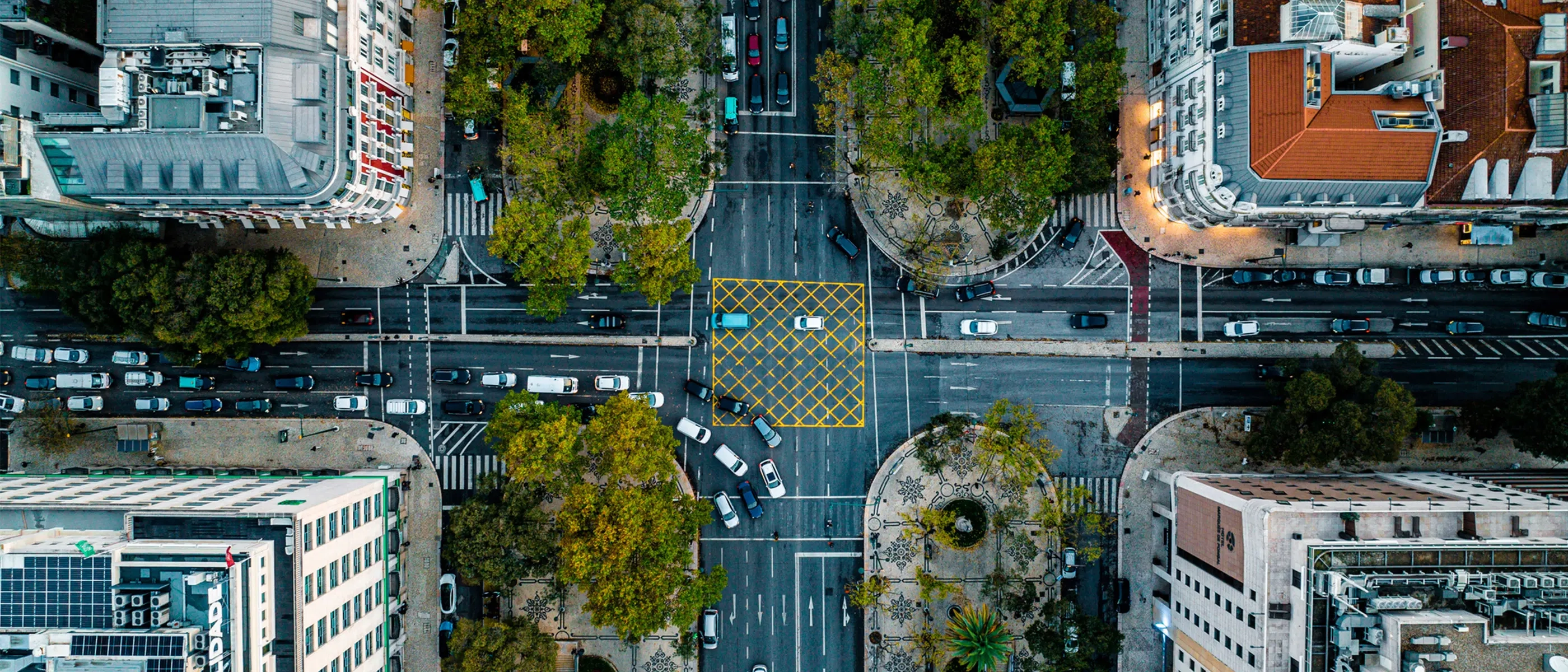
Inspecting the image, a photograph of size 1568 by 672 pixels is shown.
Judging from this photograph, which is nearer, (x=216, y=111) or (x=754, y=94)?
(x=216, y=111)

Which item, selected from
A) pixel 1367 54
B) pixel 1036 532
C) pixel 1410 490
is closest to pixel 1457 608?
pixel 1410 490

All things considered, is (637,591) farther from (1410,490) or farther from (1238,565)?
(1410,490)

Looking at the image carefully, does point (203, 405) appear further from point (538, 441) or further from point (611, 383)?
point (611, 383)

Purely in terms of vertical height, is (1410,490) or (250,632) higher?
(1410,490)

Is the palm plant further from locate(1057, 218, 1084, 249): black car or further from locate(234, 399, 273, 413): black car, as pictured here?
locate(234, 399, 273, 413): black car

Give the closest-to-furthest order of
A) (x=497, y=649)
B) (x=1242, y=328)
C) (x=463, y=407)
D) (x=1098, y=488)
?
(x=497, y=649) < (x=463, y=407) < (x=1242, y=328) < (x=1098, y=488)

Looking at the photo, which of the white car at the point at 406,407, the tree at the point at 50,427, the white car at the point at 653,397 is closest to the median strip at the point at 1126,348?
the white car at the point at 653,397

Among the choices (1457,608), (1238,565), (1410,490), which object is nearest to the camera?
Result: (1457,608)

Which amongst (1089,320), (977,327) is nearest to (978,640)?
(977,327)
